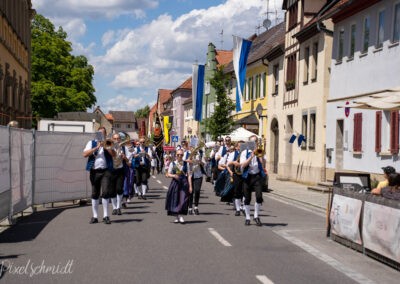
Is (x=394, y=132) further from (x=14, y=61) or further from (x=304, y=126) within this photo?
(x=14, y=61)

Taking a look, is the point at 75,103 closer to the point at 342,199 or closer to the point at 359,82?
the point at 359,82

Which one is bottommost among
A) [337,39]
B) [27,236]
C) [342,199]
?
[27,236]

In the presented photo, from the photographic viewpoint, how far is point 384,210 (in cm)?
1011

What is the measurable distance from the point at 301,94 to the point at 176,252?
82.1 feet

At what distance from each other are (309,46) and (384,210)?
957 inches

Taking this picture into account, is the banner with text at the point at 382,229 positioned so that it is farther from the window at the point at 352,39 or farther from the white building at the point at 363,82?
the window at the point at 352,39

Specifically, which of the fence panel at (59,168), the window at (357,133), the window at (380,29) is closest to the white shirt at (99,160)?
the fence panel at (59,168)

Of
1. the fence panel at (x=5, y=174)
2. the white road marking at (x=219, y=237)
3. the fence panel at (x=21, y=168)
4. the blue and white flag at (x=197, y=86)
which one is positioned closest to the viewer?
the white road marking at (x=219, y=237)

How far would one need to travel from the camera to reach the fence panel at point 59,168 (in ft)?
58.4

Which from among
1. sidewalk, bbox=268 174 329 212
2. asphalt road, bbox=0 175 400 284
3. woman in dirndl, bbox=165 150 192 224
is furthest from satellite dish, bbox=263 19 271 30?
woman in dirndl, bbox=165 150 192 224

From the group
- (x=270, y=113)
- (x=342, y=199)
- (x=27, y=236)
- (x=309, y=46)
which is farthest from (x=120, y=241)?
(x=270, y=113)

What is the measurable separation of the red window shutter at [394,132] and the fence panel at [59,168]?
9.78 meters

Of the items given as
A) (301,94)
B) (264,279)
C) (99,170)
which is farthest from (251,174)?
(301,94)

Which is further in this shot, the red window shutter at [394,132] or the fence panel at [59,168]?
the red window shutter at [394,132]
